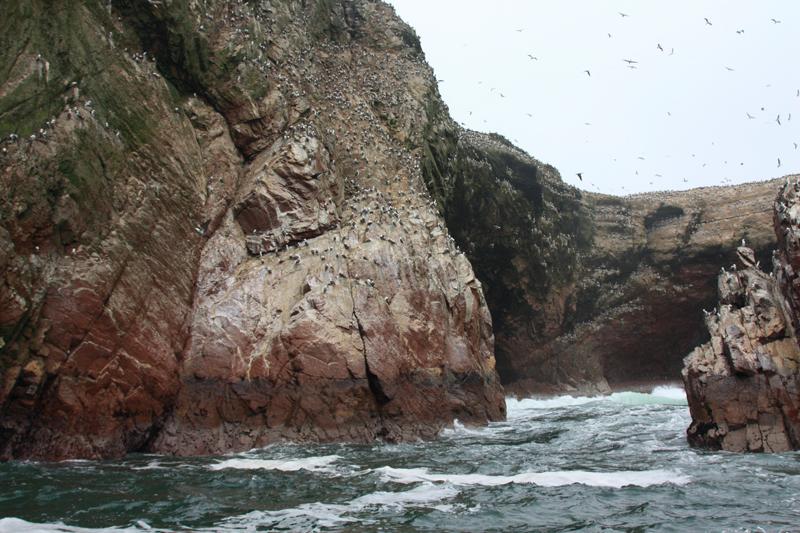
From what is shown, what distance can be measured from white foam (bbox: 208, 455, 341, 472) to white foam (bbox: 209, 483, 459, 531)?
274 centimetres

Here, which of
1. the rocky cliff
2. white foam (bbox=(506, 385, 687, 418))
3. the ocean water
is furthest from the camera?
white foam (bbox=(506, 385, 687, 418))

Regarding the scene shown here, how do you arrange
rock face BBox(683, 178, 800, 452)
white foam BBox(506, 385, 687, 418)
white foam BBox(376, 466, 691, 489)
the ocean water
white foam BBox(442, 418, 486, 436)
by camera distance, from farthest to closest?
white foam BBox(506, 385, 687, 418), white foam BBox(442, 418, 486, 436), rock face BBox(683, 178, 800, 452), white foam BBox(376, 466, 691, 489), the ocean water

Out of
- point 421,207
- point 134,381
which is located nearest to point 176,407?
point 134,381

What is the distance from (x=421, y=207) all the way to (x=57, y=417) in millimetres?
15498

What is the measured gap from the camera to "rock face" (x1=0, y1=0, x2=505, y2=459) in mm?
15133

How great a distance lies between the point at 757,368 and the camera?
15.6m

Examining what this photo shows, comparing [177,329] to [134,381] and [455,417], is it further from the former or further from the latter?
[455,417]

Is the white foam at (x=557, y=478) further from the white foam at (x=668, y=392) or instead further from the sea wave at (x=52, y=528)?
the white foam at (x=668, y=392)

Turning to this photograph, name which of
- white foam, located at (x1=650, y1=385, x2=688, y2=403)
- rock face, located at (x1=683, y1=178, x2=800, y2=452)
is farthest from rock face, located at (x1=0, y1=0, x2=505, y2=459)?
white foam, located at (x1=650, y1=385, x2=688, y2=403)

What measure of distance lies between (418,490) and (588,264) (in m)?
32.4

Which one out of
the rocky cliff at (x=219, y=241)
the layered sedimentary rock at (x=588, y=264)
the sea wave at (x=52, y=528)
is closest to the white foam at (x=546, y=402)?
the layered sedimentary rock at (x=588, y=264)

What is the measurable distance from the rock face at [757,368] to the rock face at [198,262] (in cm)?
732

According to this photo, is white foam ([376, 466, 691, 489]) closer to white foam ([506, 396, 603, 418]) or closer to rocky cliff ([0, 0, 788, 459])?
rocky cliff ([0, 0, 788, 459])

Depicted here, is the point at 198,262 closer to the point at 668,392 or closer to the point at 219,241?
the point at 219,241
